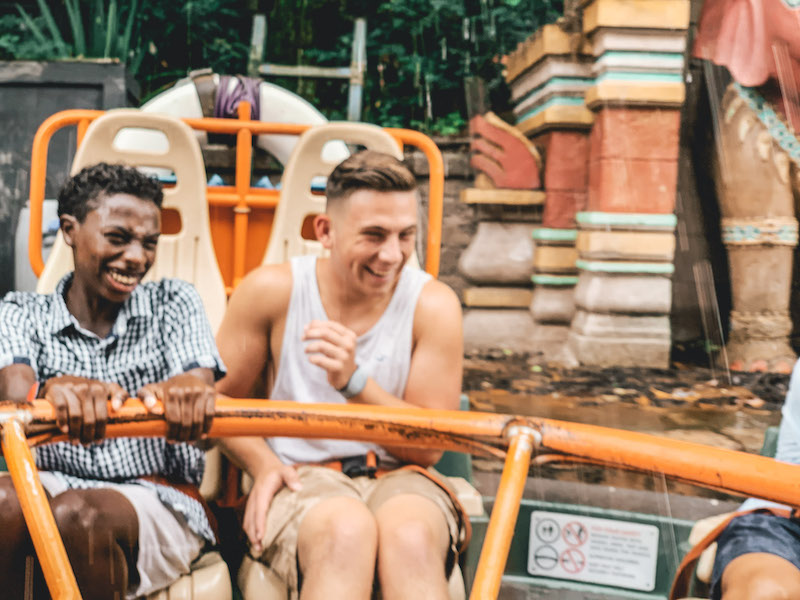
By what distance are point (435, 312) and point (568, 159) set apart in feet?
10.3

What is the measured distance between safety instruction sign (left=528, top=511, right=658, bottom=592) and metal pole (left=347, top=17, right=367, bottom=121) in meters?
3.52

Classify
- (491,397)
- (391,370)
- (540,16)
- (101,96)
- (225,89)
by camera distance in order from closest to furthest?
A: (391,370), (225,89), (491,397), (101,96), (540,16)

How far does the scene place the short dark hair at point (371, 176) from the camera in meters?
1.37

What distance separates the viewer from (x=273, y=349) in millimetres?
1448

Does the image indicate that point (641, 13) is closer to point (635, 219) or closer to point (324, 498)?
point (635, 219)

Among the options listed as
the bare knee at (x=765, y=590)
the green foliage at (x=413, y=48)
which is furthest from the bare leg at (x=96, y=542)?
the green foliage at (x=413, y=48)

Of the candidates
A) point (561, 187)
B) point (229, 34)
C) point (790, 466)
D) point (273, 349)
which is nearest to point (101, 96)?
point (229, 34)

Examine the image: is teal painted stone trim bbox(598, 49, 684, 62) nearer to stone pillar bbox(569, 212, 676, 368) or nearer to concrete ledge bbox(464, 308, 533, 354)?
stone pillar bbox(569, 212, 676, 368)

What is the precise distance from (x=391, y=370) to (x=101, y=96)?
3.83m

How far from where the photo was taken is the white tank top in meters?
1.38

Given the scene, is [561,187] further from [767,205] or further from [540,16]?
[540,16]

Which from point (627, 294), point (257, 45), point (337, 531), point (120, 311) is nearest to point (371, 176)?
point (120, 311)

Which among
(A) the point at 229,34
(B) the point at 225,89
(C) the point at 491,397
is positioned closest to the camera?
(B) the point at 225,89

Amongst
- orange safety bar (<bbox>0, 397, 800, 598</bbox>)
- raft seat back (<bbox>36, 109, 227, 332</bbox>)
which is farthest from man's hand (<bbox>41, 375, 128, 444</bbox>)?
raft seat back (<bbox>36, 109, 227, 332</bbox>)
